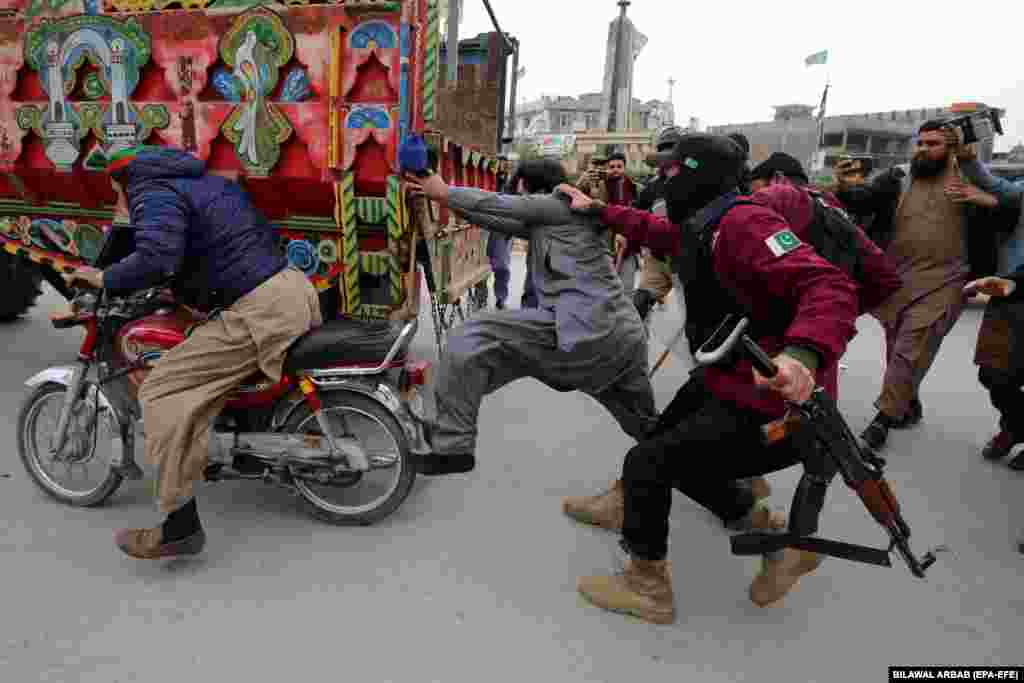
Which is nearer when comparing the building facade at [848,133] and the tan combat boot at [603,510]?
the tan combat boot at [603,510]

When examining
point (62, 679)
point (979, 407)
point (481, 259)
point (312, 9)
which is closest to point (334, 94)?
point (312, 9)

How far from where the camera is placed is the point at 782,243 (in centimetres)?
171

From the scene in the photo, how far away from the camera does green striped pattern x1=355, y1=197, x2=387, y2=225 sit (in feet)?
10.1

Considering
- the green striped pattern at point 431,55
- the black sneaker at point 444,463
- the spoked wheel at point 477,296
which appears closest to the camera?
the black sneaker at point 444,463

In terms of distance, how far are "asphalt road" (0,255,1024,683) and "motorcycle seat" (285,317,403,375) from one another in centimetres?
73

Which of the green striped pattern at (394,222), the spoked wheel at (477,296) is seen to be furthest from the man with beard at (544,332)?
the spoked wheel at (477,296)

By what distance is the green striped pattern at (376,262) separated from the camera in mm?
3203

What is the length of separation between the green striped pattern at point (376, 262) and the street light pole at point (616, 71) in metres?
11.0

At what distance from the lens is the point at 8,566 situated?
7.59ft

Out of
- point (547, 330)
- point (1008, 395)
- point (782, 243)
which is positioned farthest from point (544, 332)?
point (1008, 395)

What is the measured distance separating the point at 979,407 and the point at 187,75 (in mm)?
5665

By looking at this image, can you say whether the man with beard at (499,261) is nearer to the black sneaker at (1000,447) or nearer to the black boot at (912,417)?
the black boot at (912,417)

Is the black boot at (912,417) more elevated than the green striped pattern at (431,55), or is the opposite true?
the green striped pattern at (431,55)

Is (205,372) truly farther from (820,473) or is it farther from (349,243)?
(820,473)
